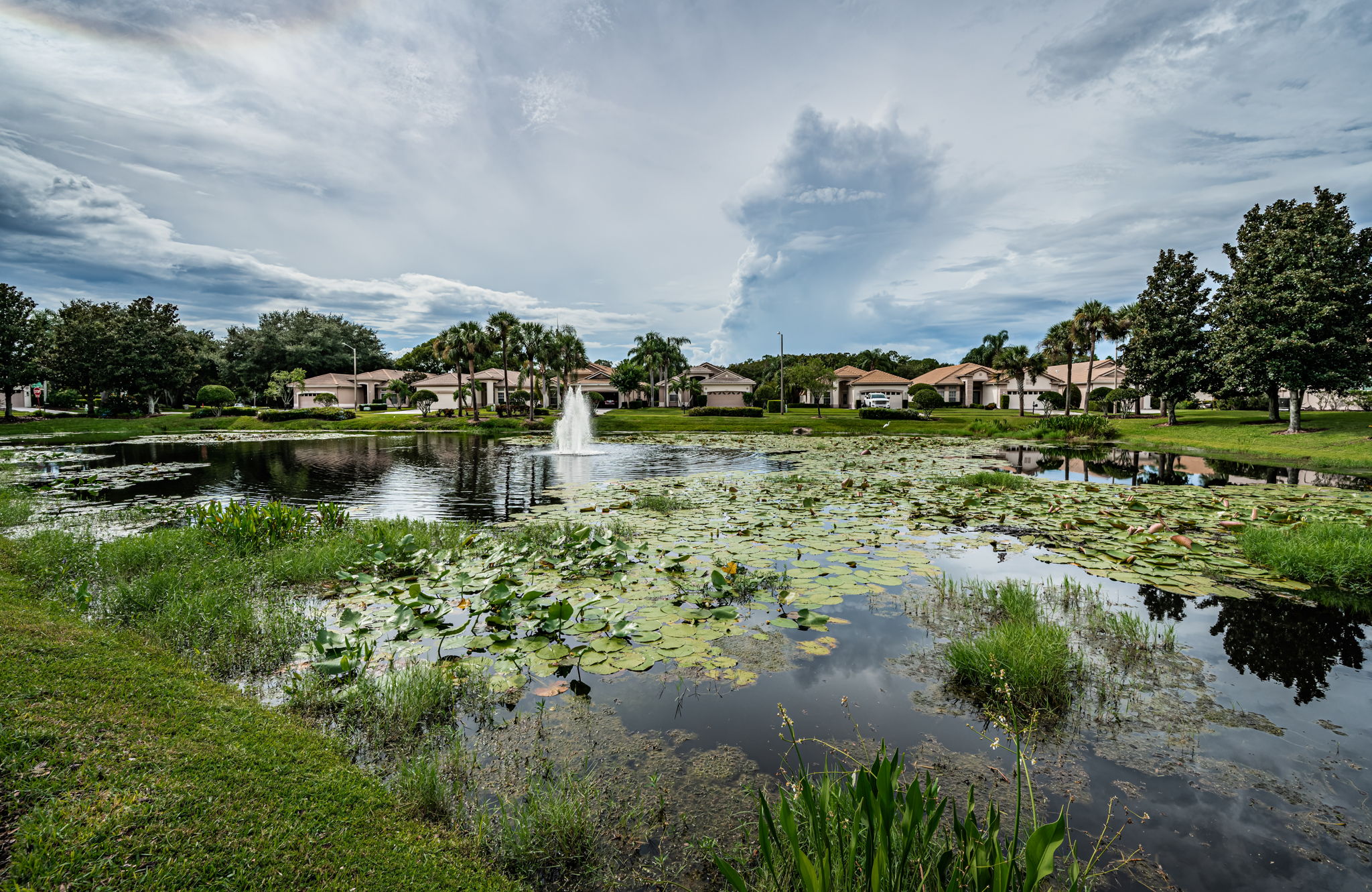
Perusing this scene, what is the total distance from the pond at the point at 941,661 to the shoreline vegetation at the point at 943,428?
15865 mm

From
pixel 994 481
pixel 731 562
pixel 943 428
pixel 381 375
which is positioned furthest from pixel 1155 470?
pixel 381 375

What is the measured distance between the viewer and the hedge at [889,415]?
51.0 meters

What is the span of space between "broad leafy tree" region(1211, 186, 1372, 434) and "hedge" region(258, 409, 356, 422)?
6832cm

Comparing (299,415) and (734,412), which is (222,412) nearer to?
(299,415)

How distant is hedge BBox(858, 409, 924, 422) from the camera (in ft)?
167

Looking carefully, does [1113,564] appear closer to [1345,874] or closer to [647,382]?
[1345,874]

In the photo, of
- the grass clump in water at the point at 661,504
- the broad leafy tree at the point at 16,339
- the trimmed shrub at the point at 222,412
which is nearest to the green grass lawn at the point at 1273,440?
the grass clump in water at the point at 661,504

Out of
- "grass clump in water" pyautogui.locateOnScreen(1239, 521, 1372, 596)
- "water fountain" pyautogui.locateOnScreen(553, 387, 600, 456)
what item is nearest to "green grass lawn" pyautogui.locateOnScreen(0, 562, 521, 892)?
"grass clump in water" pyautogui.locateOnScreen(1239, 521, 1372, 596)

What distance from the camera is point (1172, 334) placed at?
Answer: 40656 mm

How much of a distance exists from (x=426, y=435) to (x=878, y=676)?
4272 centimetres

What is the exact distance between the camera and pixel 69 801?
305 centimetres

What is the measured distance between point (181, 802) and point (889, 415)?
53.1 meters

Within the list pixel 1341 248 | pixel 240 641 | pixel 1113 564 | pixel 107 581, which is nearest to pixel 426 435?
pixel 107 581

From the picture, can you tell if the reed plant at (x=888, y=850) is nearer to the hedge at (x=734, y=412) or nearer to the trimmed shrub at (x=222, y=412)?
the hedge at (x=734, y=412)
